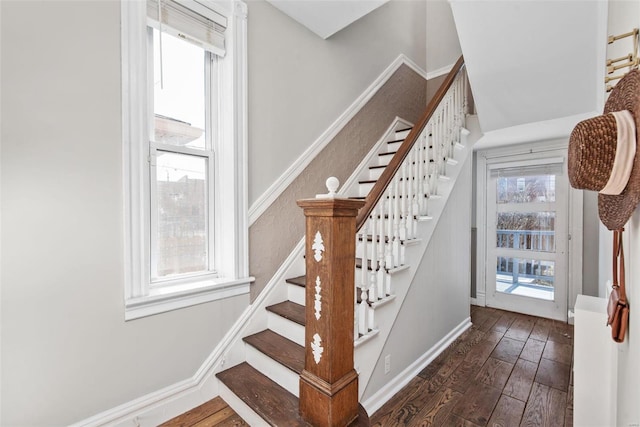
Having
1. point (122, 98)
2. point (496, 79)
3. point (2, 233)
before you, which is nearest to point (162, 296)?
point (2, 233)

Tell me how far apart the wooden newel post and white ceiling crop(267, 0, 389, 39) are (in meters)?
1.71

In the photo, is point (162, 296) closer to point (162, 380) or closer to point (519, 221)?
point (162, 380)

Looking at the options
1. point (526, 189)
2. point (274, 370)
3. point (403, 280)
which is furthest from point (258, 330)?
point (526, 189)

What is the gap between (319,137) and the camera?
250cm

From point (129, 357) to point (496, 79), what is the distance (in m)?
3.17

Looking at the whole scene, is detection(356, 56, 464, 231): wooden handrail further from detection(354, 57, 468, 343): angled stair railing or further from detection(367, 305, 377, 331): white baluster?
detection(367, 305, 377, 331): white baluster

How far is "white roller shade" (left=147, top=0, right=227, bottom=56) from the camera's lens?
5.19ft

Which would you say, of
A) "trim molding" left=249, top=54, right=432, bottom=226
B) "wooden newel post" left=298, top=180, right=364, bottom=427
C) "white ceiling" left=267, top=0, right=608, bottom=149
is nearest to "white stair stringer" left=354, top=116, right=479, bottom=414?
"wooden newel post" left=298, top=180, right=364, bottom=427

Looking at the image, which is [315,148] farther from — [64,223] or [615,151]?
[615,151]

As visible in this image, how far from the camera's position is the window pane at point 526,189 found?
3316 millimetres

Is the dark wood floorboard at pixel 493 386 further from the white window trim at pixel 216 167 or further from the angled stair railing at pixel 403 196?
the white window trim at pixel 216 167

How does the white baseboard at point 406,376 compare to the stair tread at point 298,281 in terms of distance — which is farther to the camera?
the stair tread at point 298,281

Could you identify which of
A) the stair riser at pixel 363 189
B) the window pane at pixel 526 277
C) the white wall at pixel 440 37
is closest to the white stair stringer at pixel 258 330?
the stair riser at pixel 363 189

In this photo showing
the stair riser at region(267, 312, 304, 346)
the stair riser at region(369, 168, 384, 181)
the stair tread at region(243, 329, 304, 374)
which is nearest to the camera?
the stair tread at region(243, 329, 304, 374)
